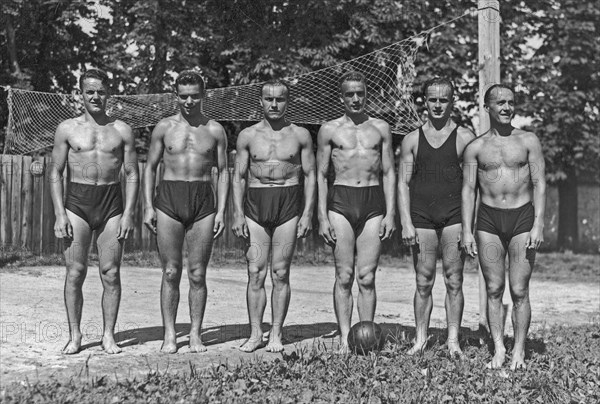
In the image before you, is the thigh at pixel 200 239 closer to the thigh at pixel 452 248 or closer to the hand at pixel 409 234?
the hand at pixel 409 234

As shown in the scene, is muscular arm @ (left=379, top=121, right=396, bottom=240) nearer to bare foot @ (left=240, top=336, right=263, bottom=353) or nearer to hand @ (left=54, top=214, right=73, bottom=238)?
bare foot @ (left=240, top=336, right=263, bottom=353)

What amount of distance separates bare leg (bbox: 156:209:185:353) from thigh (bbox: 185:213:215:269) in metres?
0.10

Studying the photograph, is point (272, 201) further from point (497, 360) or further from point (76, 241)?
point (497, 360)

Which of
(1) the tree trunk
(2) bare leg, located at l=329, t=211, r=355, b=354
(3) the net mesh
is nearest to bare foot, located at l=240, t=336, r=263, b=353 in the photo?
(2) bare leg, located at l=329, t=211, r=355, b=354

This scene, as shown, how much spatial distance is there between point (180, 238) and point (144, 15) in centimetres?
1484

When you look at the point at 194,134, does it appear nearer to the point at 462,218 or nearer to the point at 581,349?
the point at 462,218

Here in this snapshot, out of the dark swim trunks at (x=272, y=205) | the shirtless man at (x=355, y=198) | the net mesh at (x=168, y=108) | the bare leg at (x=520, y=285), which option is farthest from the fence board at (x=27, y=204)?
the bare leg at (x=520, y=285)

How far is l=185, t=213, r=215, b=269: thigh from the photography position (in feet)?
22.6

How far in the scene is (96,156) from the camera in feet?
22.1

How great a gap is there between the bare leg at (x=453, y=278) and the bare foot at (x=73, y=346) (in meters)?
3.30

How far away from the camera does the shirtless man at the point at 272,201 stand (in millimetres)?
6965

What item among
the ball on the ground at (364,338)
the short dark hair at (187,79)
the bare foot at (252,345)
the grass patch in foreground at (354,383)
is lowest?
the grass patch in foreground at (354,383)

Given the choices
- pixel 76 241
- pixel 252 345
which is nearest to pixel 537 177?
pixel 252 345

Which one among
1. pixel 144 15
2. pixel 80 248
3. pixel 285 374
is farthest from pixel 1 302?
pixel 144 15
